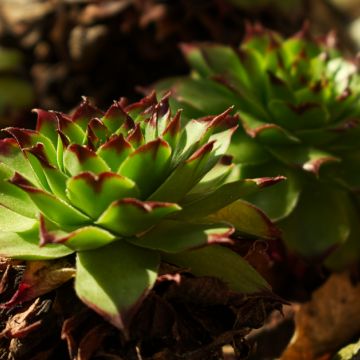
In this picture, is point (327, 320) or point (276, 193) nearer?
point (276, 193)

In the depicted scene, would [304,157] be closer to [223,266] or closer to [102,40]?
[223,266]

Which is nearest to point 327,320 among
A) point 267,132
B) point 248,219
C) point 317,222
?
point 317,222

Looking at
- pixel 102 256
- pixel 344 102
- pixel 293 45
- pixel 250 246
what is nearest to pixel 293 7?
pixel 293 45

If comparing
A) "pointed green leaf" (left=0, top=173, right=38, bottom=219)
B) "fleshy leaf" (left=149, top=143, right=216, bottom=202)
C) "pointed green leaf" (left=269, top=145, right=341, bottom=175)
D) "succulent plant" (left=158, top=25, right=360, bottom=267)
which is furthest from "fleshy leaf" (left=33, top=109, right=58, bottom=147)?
"pointed green leaf" (left=269, top=145, right=341, bottom=175)

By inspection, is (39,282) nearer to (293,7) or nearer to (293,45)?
(293,45)

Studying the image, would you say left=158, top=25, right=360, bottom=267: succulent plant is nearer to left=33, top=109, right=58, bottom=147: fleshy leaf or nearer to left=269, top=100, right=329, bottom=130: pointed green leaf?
left=269, top=100, right=329, bottom=130: pointed green leaf

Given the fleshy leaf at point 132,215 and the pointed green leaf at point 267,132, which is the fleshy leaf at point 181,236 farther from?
the pointed green leaf at point 267,132
